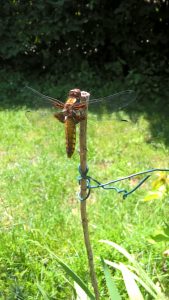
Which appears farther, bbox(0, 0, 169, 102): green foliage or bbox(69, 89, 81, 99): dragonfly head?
bbox(0, 0, 169, 102): green foliage

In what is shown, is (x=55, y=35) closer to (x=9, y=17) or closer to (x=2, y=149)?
(x=9, y=17)

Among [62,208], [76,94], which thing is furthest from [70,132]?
[62,208]

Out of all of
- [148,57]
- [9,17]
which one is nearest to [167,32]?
[148,57]

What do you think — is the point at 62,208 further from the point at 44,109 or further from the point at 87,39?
the point at 87,39

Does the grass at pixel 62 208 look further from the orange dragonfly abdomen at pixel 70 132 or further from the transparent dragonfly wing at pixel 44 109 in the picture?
the orange dragonfly abdomen at pixel 70 132

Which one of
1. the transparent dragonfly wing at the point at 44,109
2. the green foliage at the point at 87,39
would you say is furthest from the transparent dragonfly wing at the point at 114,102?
the green foliage at the point at 87,39

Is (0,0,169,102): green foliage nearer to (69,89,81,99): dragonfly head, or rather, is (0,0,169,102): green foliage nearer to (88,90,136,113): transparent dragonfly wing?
(88,90,136,113): transparent dragonfly wing

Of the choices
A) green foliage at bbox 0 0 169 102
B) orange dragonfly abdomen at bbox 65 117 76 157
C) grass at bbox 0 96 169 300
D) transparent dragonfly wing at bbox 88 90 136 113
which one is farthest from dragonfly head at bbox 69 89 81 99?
green foliage at bbox 0 0 169 102

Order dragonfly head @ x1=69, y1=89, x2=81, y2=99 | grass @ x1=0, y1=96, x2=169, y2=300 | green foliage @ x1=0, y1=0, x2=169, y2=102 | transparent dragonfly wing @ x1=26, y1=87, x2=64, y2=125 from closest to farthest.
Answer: dragonfly head @ x1=69, y1=89, x2=81, y2=99
transparent dragonfly wing @ x1=26, y1=87, x2=64, y2=125
grass @ x1=0, y1=96, x2=169, y2=300
green foliage @ x1=0, y1=0, x2=169, y2=102

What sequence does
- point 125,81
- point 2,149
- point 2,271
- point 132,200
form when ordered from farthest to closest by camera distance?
point 125,81 < point 2,149 < point 132,200 < point 2,271
